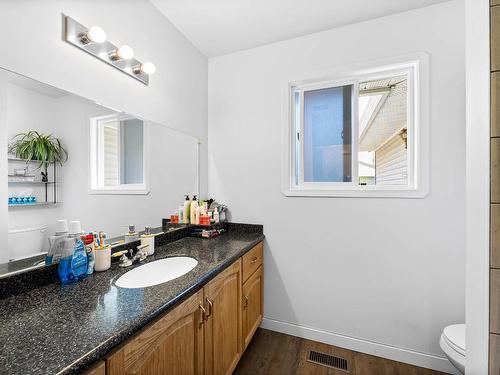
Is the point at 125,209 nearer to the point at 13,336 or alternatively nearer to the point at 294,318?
the point at 13,336

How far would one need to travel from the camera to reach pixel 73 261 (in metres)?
1.00

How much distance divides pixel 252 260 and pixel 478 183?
54.0 inches

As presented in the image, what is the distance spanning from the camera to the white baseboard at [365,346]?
63.1 inches

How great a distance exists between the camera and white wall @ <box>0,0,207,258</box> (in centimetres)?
94

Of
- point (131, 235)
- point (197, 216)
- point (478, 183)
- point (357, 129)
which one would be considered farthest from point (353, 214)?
point (131, 235)

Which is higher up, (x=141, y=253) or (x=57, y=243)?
(x=57, y=243)

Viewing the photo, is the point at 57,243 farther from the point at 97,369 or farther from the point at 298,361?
the point at 298,361

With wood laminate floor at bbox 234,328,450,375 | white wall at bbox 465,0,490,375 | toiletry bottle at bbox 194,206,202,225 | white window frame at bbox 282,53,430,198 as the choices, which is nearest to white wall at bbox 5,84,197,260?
toiletry bottle at bbox 194,206,202,225

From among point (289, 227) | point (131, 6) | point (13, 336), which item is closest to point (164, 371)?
point (13, 336)

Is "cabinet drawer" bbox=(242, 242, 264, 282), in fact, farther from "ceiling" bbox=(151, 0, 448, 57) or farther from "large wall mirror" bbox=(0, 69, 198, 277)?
"ceiling" bbox=(151, 0, 448, 57)

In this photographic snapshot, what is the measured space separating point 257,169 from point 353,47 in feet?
3.94

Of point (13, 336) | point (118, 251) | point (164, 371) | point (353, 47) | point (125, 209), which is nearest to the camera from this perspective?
point (13, 336)

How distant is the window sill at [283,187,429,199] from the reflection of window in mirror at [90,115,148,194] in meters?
1.14

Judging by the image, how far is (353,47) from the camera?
70.6 inches
